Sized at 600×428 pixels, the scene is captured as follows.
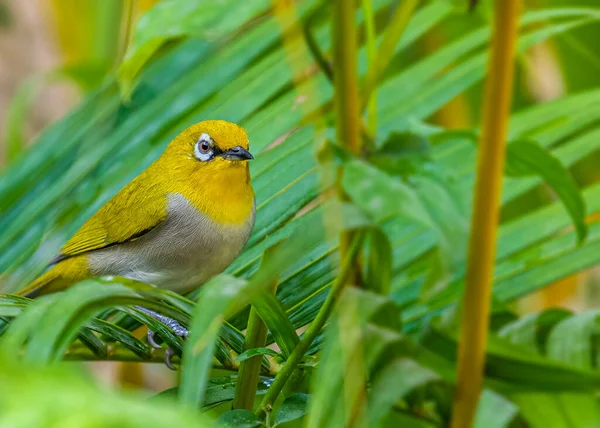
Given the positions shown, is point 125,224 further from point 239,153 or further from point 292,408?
point 292,408

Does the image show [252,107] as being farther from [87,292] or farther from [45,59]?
[45,59]

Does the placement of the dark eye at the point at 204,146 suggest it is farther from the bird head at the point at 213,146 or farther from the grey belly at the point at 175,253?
the grey belly at the point at 175,253

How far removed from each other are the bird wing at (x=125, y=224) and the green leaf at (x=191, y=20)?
1.21 m

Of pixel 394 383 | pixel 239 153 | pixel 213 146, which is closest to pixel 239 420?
pixel 394 383

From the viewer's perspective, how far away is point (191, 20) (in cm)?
68

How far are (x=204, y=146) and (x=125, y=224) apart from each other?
1.01ft

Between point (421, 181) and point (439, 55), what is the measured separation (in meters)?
1.05

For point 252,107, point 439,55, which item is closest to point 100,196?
point 252,107

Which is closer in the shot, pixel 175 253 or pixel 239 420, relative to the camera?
pixel 239 420

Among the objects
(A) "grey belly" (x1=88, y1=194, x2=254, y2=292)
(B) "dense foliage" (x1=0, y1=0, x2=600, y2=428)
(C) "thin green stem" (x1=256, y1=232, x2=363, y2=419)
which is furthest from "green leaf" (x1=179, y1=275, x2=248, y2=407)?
(A) "grey belly" (x1=88, y1=194, x2=254, y2=292)

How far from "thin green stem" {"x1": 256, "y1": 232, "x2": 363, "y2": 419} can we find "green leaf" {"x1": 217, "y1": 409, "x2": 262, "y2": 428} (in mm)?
27

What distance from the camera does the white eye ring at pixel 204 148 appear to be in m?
1.80

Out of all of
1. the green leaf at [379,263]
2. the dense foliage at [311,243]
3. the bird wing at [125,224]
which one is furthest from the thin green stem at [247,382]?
the bird wing at [125,224]

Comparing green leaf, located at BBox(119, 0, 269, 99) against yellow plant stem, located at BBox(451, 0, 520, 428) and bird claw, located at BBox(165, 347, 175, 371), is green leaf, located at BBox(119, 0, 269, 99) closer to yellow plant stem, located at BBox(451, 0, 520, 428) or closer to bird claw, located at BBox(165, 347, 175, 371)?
yellow plant stem, located at BBox(451, 0, 520, 428)
